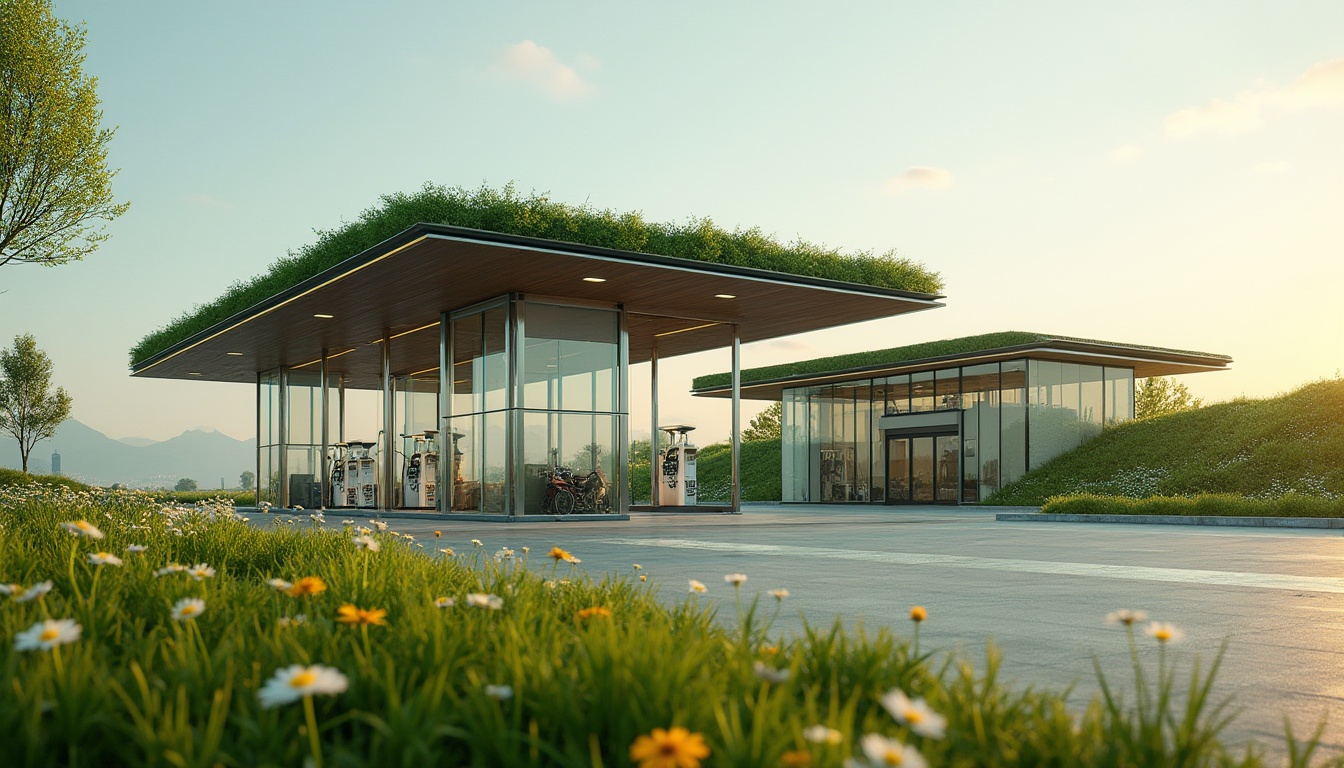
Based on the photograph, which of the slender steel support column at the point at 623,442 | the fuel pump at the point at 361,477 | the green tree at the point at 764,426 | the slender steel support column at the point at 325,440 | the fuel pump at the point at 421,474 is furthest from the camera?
the green tree at the point at 764,426

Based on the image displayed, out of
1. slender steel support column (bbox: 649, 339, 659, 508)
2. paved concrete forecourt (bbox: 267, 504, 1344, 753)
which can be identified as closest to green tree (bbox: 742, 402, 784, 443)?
slender steel support column (bbox: 649, 339, 659, 508)

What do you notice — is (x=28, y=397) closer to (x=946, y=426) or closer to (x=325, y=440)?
(x=325, y=440)

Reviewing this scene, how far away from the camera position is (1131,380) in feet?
119

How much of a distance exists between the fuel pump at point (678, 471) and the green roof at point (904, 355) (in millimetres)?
11034

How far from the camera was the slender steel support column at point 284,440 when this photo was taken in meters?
31.4

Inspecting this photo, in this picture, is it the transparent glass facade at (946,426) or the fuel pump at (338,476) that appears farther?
the transparent glass facade at (946,426)

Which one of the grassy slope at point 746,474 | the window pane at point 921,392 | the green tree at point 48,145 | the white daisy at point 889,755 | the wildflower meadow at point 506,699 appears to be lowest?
the grassy slope at point 746,474

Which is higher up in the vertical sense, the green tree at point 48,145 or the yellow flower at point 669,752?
the green tree at point 48,145

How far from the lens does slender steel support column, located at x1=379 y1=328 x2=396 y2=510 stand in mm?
25461

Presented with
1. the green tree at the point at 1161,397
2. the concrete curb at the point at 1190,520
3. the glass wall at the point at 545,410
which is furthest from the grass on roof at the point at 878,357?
the green tree at the point at 1161,397

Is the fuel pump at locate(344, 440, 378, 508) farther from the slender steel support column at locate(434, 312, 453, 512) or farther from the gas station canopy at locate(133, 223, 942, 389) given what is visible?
the slender steel support column at locate(434, 312, 453, 512)

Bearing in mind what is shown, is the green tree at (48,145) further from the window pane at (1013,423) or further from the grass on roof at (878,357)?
the window pane at (1013,423)

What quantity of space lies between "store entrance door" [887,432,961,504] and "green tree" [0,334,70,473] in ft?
127

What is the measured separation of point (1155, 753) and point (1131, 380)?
3722 centimetres
